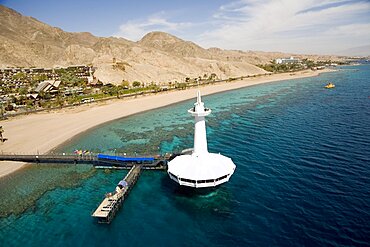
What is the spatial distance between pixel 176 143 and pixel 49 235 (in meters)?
29.5

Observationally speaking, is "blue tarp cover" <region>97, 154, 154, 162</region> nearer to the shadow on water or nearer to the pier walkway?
the pier walkway

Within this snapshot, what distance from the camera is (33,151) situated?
48656mm

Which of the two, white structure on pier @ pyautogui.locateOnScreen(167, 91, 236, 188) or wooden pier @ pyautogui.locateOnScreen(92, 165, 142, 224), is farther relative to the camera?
white structure on pier @ pyautogui.locateOnScreen(167, 91, 236, 188)

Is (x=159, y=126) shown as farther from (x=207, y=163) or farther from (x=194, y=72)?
(x=194, y=72)

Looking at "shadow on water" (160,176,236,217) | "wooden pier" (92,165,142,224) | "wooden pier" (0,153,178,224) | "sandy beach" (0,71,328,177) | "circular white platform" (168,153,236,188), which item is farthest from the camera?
"sandy beach" (0,71,328,177)

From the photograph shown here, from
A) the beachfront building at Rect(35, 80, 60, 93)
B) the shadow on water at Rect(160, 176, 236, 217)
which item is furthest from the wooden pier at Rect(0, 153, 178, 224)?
the beachfront building at Rect(35, 80, 60, 93)

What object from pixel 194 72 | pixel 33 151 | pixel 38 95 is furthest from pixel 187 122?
pixel 194 72

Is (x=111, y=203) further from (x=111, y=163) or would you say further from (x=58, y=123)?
(x=58, y=123)

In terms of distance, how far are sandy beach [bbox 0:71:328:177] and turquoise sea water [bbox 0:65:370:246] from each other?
15.6ft

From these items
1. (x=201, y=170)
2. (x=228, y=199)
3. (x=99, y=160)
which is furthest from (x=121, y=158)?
(x=228, y=199)

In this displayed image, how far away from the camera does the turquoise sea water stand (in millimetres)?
24734

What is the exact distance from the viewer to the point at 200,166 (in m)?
30.1

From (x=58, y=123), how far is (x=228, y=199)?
54.0m

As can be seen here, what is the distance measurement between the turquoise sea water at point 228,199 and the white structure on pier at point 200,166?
96.7 inches
